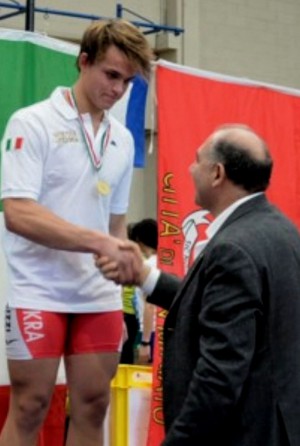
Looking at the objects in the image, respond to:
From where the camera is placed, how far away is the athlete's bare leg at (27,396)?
10.1 feet

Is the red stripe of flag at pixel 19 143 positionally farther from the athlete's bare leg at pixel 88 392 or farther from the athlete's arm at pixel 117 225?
the athlete's bare leg at pixel 88 392

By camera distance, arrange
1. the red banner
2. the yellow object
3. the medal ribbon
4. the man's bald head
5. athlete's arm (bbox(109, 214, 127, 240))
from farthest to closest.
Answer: the red banner < the yellow object < athlete's arm (bbox(109, 214, 127, 240)) < the medal ribbon < the man's bald head

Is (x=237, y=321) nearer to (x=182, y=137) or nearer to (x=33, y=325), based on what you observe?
(x=33, y=325)

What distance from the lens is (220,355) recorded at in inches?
90.1

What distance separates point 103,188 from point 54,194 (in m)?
0.16

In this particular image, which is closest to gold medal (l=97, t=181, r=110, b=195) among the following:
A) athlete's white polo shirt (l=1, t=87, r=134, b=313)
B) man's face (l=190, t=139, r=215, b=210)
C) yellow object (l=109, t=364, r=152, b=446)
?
athlete's white polo shirt (l=1, t=87, r=134, b=313)

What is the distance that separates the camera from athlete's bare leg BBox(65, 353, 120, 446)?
10.4ft

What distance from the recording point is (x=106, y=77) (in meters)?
3.16

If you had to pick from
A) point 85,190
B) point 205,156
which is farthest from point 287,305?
point 85,190

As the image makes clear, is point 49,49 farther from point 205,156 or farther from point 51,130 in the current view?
point 205,156

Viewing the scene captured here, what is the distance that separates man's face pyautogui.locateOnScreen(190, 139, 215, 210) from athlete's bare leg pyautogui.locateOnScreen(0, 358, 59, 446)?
0.83m

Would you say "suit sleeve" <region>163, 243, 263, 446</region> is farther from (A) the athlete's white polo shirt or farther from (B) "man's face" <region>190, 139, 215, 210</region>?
(A) the athlete's white polo shirt

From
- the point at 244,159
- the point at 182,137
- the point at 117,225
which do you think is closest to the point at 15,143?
the point at 117,225

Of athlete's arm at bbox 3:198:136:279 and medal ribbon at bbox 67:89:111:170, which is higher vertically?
medal ribbon at bbox 67:89:111:170
